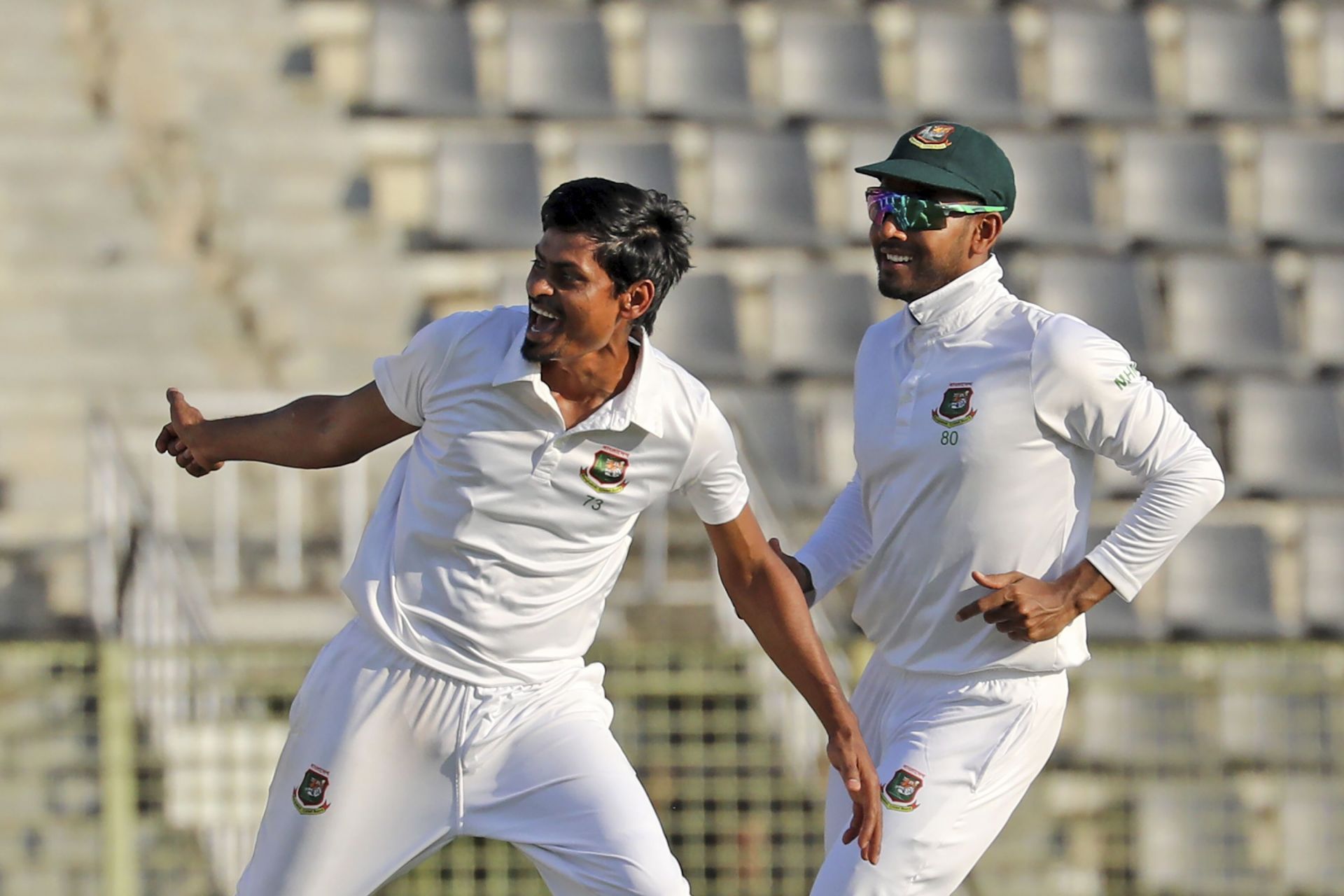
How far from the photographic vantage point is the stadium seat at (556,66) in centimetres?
1011

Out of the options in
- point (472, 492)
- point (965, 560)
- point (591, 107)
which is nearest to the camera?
point (472, 492)

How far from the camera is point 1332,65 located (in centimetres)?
1114

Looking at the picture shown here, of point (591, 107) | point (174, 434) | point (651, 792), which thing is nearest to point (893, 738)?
point (174, 434)

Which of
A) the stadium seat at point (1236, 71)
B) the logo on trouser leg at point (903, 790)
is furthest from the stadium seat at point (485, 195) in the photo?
the logo on trouser leg at point (903, 790)

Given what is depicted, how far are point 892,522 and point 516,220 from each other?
229 inches

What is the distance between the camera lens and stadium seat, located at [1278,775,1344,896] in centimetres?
720

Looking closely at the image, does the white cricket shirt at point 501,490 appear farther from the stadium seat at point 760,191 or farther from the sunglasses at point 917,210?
the stadium seat at point 760,191

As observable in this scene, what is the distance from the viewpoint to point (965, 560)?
3889mm

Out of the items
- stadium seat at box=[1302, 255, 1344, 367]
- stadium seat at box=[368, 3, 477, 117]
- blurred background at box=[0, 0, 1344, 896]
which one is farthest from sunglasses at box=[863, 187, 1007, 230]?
stadium seat at box=[1302, 255, 1344, 367]

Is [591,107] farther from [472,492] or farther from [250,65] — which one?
[472,492]

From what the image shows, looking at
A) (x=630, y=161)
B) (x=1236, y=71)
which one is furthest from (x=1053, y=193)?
(x=630, y=161)

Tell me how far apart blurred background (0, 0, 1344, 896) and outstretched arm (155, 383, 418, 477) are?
3063 mm

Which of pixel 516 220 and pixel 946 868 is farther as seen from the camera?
pixel 516 220

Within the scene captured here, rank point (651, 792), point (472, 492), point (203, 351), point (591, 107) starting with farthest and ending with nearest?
point (591, 107)
point (203, 351)
point (651, 792)
point (472, 492)
